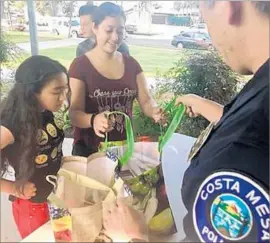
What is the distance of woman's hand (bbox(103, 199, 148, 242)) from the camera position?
0.88 m

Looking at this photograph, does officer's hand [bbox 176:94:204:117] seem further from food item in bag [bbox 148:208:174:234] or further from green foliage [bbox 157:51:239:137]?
food item in bag [bbox 148:208:174:234]

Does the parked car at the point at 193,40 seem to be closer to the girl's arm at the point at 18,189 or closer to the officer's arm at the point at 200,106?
the officer's arm at the point at 200,106

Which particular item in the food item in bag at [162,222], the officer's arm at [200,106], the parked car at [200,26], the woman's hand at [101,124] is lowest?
the food item in bag at [162,222]

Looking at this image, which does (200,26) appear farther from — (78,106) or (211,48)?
(78,106)

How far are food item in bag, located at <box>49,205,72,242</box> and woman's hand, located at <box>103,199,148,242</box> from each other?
7 cm

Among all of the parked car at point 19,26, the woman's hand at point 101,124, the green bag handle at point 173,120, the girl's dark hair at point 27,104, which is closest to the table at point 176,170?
the green bag handle at point 173,120

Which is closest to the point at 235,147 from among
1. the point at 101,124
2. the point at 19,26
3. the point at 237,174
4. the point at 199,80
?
the point at 237,174

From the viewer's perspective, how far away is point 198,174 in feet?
2.72

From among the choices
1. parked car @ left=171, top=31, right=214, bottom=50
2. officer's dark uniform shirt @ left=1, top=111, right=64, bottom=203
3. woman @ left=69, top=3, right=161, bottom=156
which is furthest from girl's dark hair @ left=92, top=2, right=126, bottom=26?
officer's dark uniform shirt @ left=1, top=111, right=64, bottom=203

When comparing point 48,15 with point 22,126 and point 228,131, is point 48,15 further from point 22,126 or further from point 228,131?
point 228,131

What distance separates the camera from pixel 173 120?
876mm

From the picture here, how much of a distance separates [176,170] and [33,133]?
283 millimetres

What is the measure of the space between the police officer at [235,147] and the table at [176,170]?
2 cm

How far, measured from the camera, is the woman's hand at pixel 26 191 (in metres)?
0.90
